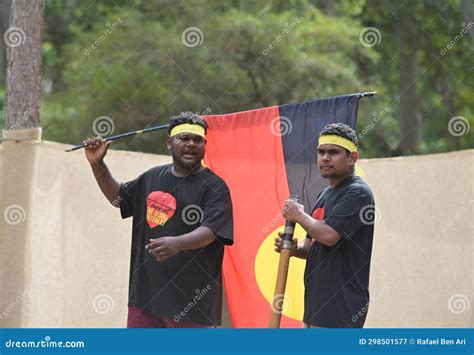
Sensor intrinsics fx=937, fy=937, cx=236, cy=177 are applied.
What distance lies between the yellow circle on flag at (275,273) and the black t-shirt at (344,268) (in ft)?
2.87

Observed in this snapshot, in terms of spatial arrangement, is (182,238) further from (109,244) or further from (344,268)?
(109,244)

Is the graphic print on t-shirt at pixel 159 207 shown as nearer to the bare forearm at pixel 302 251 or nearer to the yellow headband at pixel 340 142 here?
the bare forearm at pixel 302 251

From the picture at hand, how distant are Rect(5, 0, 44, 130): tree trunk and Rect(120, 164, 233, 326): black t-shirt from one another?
1876 mm

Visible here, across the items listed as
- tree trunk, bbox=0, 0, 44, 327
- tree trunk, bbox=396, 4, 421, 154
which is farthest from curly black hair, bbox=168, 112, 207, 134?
tree trunk, bbox=396, 4, 421, 154

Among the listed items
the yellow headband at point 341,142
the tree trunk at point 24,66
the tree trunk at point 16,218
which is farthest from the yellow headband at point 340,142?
the tree trunk at point 24,66

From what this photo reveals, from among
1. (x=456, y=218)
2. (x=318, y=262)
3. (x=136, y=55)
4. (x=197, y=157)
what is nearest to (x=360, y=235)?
(x=318, y=262)

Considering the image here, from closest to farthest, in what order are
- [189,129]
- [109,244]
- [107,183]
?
[189,129], [107,183], [109,244]

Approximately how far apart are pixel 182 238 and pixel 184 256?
183mm

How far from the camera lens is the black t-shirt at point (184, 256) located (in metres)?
4.73

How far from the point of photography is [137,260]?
4883 mm

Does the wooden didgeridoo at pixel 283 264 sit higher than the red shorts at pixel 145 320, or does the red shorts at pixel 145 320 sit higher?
the wooden didgeridoo at pixel 283 264

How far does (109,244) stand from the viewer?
604cm

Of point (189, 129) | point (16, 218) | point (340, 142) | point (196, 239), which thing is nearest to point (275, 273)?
point (196, 239)

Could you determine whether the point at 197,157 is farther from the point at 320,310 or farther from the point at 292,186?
the point at 320,310
